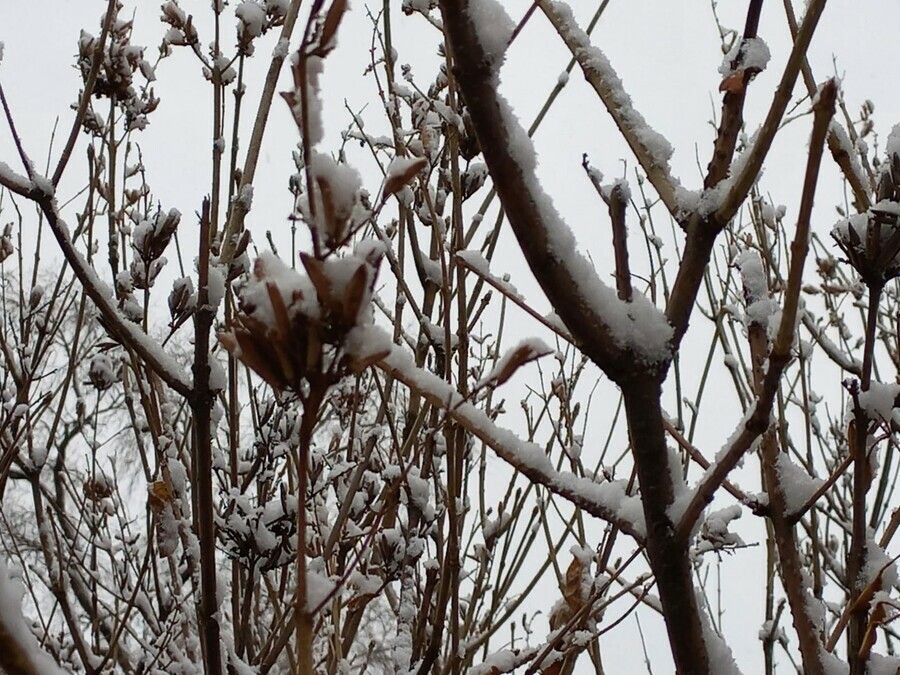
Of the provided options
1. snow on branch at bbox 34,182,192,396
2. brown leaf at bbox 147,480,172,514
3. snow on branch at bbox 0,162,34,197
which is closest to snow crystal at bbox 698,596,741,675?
snow on branch at bbox 34,182,192,396

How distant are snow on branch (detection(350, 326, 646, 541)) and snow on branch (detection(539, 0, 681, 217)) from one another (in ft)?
0.77

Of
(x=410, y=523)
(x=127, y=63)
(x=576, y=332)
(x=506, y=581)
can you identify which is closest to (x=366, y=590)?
(x=410, y=523)

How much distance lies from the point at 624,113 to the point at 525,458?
0.33 meters

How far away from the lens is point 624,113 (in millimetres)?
687

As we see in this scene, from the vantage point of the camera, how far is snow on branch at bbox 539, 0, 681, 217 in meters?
0.65

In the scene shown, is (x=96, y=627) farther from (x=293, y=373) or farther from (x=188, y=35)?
(x=293, y=373)

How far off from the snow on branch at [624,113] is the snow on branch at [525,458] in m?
0.23

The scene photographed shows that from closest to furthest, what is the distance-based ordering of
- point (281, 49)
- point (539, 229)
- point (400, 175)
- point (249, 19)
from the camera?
point (400, 175) < point (539, 229) < point (281, 49) < point (249, 19)

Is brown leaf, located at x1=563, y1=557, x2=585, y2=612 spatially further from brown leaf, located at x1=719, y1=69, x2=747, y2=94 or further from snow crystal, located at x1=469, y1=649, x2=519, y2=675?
brown leaf, located at x1=719, y1=69, x2=747, y2=94

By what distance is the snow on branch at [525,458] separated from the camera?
0.60m

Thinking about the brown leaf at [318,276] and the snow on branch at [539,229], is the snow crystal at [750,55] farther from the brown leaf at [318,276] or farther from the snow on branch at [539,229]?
the brown leaf at [318,276]

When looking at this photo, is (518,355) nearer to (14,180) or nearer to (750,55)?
(750,55)

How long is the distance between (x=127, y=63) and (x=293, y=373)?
1750mm

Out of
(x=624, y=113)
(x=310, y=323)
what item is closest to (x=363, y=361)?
(x=310, y=323)
